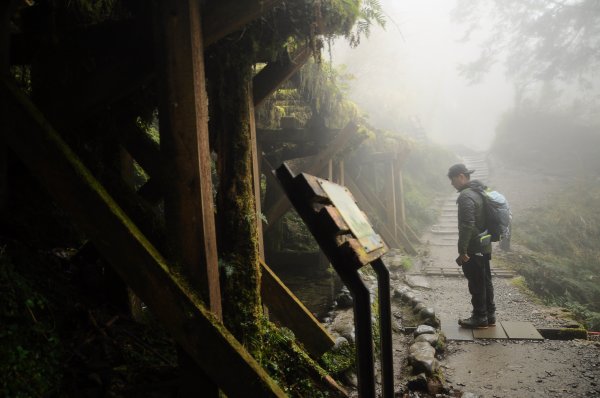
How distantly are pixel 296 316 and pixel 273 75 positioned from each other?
2.17m

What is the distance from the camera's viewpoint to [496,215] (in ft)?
15.7

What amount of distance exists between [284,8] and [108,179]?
64.0 inches

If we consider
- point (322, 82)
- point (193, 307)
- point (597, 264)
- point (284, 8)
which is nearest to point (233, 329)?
point (193, 307)

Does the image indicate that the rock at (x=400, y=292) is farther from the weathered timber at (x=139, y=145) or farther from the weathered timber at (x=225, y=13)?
the weathered timber at (x=225, y=13)

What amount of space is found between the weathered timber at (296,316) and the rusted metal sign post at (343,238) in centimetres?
140

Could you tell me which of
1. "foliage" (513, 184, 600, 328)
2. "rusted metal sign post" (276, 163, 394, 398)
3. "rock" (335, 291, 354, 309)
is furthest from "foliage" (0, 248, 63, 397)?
"foliage" (513, 184, 600, 328)

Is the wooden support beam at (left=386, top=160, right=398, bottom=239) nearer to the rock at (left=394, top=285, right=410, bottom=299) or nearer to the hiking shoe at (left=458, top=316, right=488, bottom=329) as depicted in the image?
the rock at (left=394, top=285, right=410, bottom=299)

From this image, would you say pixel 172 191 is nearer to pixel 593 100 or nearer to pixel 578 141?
pixel 578 141

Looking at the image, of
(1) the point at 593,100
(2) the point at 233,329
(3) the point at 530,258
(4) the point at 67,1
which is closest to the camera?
(4) the point at 67,1

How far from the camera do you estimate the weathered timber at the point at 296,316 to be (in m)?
3.09

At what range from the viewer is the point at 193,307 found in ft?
5.57

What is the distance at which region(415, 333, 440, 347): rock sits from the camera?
420 centimetres

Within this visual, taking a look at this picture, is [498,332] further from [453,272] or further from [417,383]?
[453,272]

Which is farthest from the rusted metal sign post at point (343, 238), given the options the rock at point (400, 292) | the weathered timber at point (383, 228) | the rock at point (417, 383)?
the weathered timber at point (383, 228)
